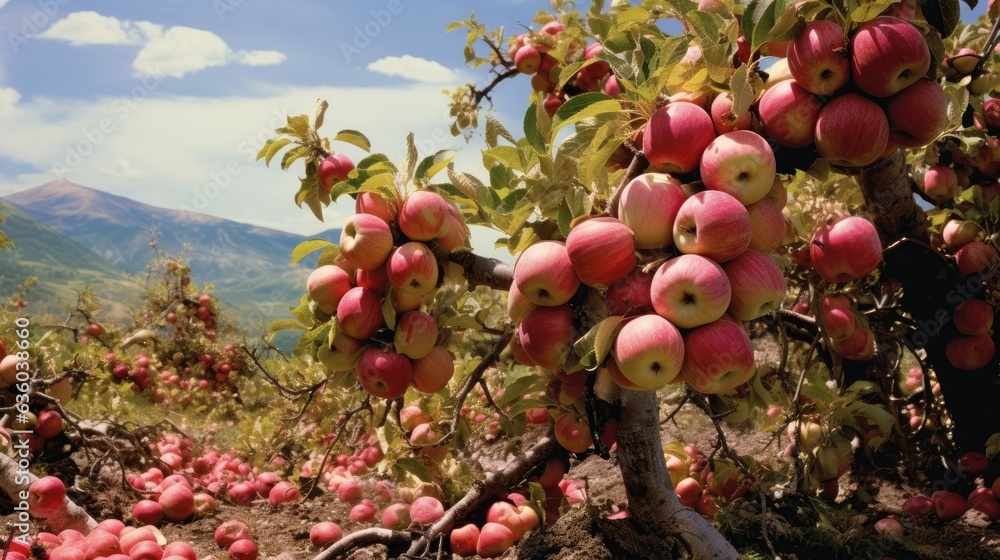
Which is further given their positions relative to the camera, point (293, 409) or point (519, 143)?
point (293, 409)

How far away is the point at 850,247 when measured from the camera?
159 centimetres

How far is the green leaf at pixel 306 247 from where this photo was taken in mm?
1841

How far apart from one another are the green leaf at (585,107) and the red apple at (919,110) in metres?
0.56

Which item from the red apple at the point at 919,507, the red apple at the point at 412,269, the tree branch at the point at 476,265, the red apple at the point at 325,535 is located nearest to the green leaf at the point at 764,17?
the tree branch at the point at 476,265

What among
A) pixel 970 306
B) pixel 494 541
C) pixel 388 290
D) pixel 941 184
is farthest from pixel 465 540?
pixel 941 184

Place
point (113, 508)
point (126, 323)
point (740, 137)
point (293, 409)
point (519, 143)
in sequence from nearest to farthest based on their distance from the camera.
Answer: point (740, 137) → point (519, 143) → point (113, 508) → point (293, 409) → point (126, 323)

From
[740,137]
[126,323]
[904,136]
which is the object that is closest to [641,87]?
[740,137]

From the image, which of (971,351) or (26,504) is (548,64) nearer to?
(971,351)

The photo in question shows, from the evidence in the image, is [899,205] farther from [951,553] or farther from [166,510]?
[166,510]

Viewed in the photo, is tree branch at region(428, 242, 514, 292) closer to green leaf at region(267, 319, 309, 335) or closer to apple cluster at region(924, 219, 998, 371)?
green leaf at region(267, 319, 309, 335)

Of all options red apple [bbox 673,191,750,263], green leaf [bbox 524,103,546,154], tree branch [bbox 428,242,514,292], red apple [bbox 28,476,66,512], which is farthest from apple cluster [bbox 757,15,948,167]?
red apple [bbox 28,476,66,512]

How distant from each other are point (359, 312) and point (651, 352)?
2.80 feet

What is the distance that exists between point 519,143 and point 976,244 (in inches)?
86.9

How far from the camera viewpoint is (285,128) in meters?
2.08
